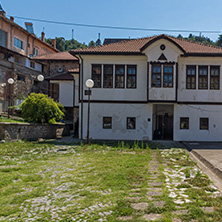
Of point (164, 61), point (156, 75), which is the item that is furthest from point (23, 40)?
point (164, 61)

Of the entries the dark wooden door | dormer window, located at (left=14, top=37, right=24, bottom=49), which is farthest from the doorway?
dormer window, located at (left=14, top=37, right=24, bottom=49)

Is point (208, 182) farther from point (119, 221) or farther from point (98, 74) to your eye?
point (98, 74)

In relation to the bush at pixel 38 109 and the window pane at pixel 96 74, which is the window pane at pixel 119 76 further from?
the bush at pixel 38 109

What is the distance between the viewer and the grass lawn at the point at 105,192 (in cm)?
423

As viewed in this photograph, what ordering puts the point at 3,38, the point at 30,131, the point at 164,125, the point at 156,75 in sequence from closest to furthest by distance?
the point at 30,131
the point at 156,75
the point at 164,125
the point at 3,38

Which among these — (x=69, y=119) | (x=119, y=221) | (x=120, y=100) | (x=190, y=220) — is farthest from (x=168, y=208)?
(x=69, y=119)

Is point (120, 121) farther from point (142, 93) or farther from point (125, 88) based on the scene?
point (142, 93)

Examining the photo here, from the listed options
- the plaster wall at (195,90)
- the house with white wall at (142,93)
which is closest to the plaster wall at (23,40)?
the house with white wall at (142,93)

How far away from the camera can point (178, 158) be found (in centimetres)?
981

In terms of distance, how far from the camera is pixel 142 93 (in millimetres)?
16641

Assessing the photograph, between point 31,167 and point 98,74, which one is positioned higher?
point 98,74

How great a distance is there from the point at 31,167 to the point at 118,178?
3154mm

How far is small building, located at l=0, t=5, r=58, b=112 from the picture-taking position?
22688 mm

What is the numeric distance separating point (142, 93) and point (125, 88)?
48.0 inches
